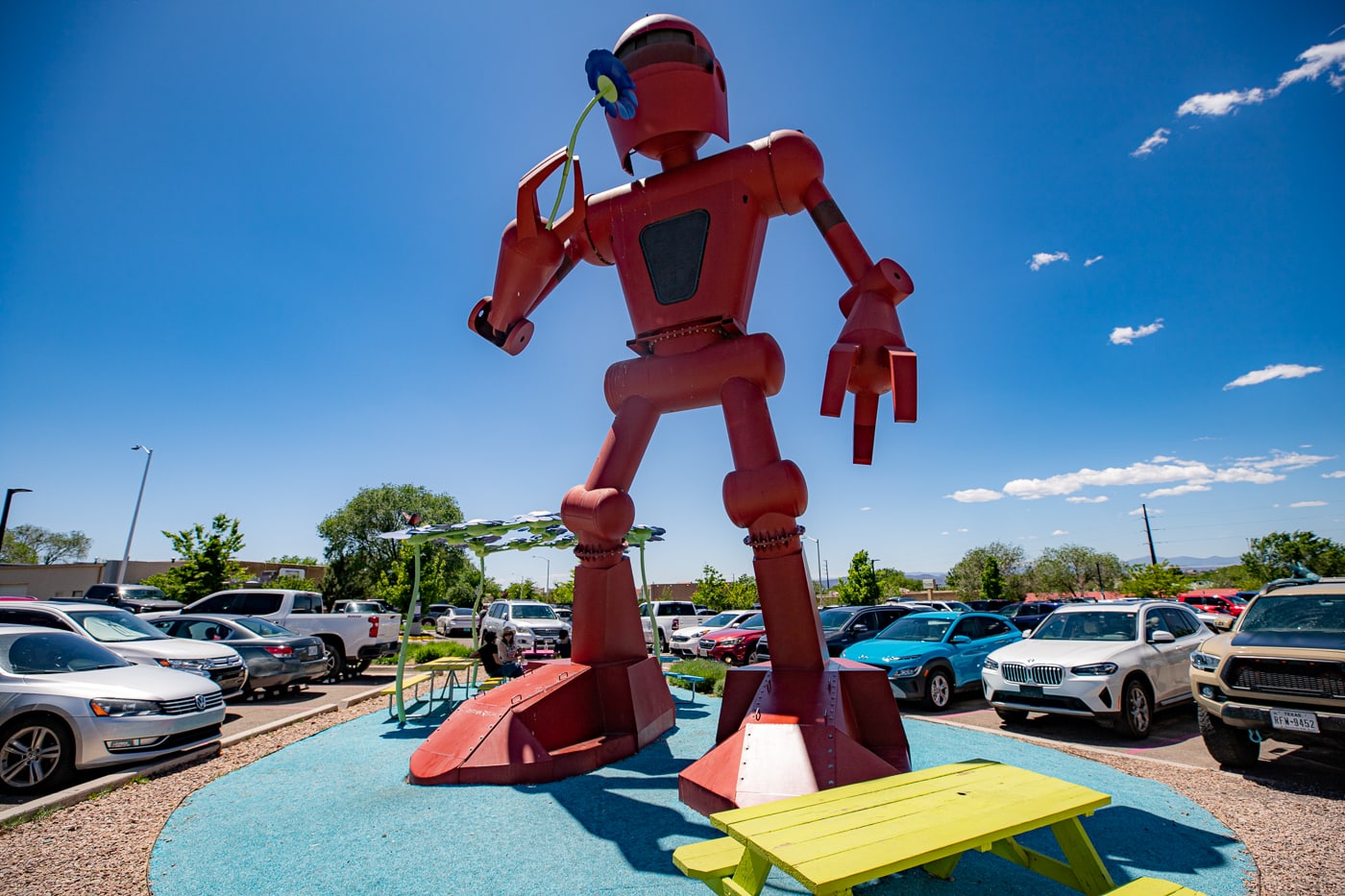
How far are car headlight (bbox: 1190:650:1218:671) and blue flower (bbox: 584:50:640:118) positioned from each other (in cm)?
725

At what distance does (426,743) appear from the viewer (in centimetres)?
532

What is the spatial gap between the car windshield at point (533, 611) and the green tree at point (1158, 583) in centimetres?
3121

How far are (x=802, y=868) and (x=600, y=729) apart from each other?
13.2 ft

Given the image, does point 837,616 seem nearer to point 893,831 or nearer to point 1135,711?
point 1135,711

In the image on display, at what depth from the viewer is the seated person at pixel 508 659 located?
27.4 feet

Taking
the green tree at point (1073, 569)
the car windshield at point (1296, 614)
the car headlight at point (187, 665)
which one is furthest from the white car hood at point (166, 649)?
the green tree at point (1073, 569)

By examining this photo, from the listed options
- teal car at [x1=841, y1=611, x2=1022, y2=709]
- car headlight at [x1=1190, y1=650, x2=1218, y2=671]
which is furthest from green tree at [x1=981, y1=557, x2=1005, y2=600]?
car headlight at [x1=1190, y1=650, x2=1218, y2=671]

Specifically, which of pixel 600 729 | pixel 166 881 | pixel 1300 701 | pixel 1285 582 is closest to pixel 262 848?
pixel 166 881

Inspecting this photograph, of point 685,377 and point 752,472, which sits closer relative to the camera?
point 752,472

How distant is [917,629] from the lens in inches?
426

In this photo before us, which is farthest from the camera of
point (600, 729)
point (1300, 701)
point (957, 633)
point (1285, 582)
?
point (957, 633)

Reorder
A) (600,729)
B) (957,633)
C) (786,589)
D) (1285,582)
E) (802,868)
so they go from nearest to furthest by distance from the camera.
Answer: (802,868), (786,589), (600,729), (1285,582), (957,633)

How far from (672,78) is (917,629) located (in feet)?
30.5

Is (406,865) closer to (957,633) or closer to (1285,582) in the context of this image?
(1285,582)
